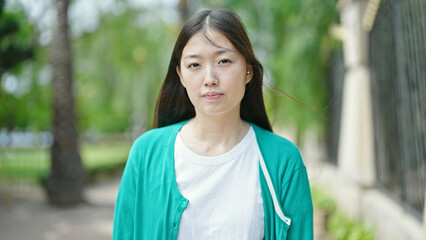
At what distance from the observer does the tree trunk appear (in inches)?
316

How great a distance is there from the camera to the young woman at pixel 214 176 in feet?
5.12

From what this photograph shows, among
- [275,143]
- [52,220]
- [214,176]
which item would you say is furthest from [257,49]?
[214,176]

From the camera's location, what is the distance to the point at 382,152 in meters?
5.30

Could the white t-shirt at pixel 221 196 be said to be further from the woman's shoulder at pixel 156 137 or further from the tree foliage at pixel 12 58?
the tree foliage at pixel 12 58

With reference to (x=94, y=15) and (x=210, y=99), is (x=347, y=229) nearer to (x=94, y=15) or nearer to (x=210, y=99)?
(x=210, y=99)

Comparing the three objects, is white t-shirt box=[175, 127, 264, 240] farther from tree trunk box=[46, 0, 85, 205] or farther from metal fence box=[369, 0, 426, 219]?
tree trunk box=[46, 0, 85, 205]

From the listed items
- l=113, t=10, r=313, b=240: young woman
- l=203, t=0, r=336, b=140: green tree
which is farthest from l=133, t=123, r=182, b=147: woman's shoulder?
l=203, t=0, r=336, b=140: green tree

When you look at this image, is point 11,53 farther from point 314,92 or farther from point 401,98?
point 401,98

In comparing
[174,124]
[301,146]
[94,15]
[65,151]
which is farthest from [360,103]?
[94,15]

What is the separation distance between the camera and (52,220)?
23.2 ft

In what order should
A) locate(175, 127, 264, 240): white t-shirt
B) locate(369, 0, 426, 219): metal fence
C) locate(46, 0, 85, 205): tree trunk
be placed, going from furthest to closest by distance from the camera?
locate(46, 0, 85, 205): tree trunk, locate(369, 0, 426, 219): metal fence, locate(175, 127, 264, 240): white t-shirt

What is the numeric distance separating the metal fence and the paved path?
13.0 feet

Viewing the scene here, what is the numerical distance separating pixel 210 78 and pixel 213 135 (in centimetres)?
26

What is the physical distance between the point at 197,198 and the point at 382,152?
4.28 metres
